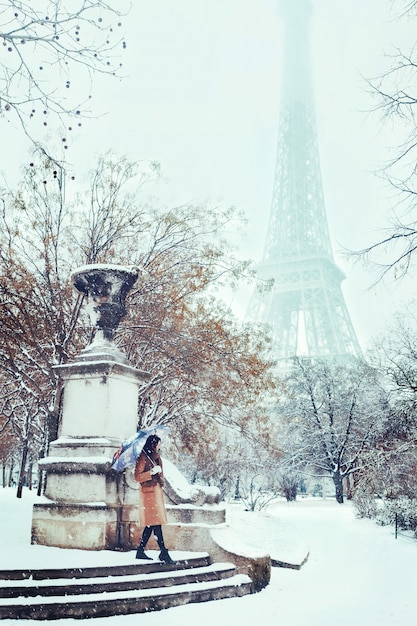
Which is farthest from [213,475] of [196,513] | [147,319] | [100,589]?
[100,589]

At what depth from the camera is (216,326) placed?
15258mm

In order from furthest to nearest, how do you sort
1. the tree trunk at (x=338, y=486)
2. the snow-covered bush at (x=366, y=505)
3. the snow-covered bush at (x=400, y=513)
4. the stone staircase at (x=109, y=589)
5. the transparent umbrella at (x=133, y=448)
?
the tree trunk at (x=338, y=486), the snow-covered bush at (x=366, y=505), the snow-covered bush at (x=400, y=513), the transparent umbrella at (x=133, y=448), the stone staircase at (x=109, y=589)

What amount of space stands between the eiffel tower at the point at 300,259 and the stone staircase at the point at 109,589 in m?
43.4

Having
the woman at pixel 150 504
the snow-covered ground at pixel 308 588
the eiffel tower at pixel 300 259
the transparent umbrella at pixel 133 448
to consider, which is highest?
the eiffel tower at pixel 300 259

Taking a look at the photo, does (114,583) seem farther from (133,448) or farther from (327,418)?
(327,418)

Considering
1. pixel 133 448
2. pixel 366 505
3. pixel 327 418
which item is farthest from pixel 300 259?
pixel 133 448

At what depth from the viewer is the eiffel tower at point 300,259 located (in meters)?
60.0

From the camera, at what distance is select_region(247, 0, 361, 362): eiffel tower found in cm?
5997

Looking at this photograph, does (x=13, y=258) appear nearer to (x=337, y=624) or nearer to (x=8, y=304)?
(x=8, y=304)

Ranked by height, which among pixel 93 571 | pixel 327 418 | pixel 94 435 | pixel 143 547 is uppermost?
pixel 327 418

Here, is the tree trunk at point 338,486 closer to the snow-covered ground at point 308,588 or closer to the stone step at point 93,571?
the snow-covered ground at point 308,588

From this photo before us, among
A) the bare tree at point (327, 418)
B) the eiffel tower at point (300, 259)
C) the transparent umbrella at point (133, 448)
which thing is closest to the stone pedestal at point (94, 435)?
the transparent umbrella at point (133, 448)

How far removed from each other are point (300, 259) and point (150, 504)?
59.7 metres

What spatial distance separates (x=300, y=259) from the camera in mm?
65000
